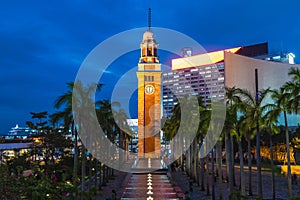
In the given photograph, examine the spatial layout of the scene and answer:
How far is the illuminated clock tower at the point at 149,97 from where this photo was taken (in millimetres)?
64625

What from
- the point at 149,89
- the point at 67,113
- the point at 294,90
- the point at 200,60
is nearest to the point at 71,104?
the point at 67,113

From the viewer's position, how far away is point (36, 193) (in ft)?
40.7

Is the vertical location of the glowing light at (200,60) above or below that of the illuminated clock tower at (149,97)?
above

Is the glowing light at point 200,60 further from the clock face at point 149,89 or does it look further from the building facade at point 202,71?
the clock face at point 149,89

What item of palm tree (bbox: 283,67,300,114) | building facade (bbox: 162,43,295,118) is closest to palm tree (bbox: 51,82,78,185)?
→ palm tree (bbox: 283,67,300,114)

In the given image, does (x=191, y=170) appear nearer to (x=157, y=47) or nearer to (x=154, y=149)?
(x=154, y=149)

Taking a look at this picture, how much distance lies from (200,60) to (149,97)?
85.7m

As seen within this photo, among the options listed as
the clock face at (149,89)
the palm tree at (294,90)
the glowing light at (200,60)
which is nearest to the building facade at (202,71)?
the glowing light at (200,60)

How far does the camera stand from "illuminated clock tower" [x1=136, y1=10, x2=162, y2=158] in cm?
6462

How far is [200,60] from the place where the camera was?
14812cm

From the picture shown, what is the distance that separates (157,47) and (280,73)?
50618mm

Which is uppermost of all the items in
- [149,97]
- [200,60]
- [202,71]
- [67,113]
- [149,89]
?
[200,60]

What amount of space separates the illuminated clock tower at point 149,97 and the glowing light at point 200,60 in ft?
224

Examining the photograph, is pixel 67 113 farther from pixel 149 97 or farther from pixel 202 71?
pixel 202 71
